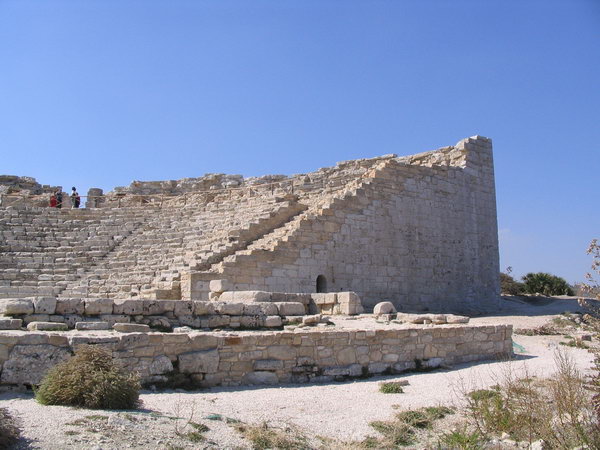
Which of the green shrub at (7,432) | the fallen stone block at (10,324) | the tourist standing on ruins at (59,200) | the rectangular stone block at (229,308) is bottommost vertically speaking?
the green shrub at (7,432)

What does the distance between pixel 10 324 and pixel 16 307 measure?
48 cm

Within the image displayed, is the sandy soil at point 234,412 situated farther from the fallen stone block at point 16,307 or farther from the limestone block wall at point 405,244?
the limestone block wall at point 405,244

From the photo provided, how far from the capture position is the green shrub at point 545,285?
29.8 metres

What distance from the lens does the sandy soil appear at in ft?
17.5

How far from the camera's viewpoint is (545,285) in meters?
30.3

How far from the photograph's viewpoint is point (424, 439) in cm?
648

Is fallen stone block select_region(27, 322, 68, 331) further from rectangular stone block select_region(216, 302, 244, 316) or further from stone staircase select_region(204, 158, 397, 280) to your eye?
stone staircase select_region(204, 158, 397, 280)

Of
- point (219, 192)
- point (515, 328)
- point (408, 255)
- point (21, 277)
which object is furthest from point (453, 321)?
point (219, 192)

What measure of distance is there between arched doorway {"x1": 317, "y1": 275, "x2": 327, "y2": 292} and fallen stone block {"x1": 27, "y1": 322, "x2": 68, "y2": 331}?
9.35m

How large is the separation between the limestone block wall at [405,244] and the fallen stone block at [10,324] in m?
6.73

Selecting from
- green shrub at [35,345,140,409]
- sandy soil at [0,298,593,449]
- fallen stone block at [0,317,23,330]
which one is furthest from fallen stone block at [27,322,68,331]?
green shrub at [35,345,140,409]

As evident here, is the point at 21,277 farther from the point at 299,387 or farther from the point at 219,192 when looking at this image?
the point at 299,387

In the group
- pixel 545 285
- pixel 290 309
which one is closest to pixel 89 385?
pixel 290 309

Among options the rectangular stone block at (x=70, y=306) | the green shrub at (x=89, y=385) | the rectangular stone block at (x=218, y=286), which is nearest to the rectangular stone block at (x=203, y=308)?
the rectangular stone block at (x=70, y=306)
